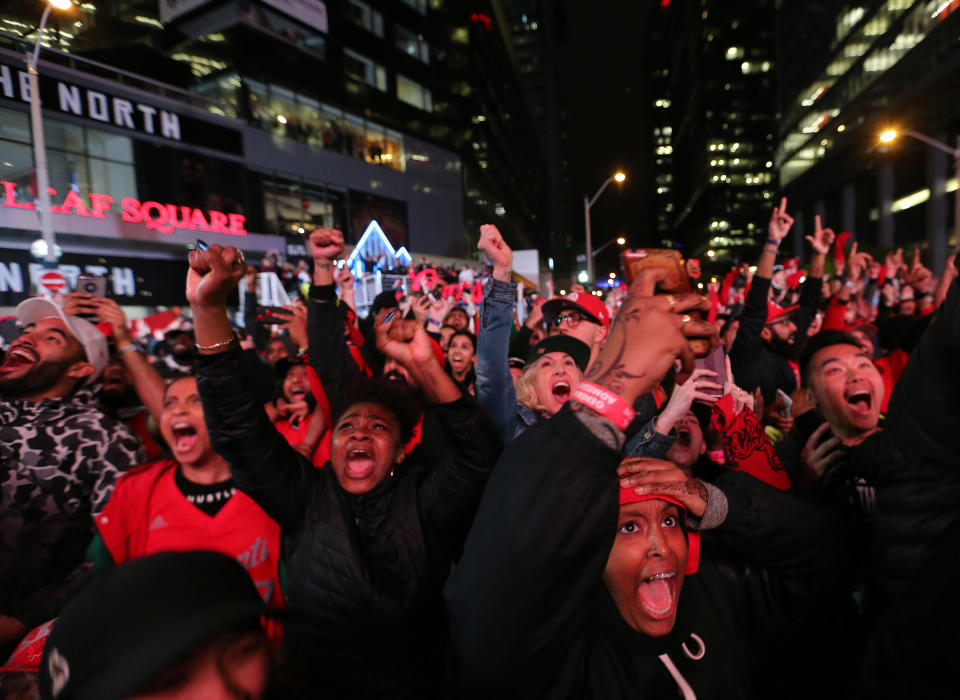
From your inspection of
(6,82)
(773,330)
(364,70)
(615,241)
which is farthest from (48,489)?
(615,241)

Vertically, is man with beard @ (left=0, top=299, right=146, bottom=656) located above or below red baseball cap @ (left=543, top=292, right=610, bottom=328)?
below

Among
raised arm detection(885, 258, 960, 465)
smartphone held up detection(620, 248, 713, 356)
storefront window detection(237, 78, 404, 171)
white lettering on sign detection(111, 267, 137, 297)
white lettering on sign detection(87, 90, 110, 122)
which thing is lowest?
raised arm detection(885, 258, 960, 465)

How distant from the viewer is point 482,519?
37.5 inches

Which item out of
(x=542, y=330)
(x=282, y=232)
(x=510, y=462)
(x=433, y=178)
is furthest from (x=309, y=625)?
(x=433, y=178)

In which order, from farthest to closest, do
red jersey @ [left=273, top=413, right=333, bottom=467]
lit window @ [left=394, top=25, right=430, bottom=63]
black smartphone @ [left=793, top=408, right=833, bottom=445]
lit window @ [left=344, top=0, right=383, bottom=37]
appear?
1. lit window @ [left=394, top=25, right=430, bottom=63]
2. lit window @ [left=344, top=0, right=383, bottom=37]
3. red jersey @ [left=273, top=413, right=333, bottom=467]
4. black smartphone @ [left=793, top=408, right=833, bottom=445]

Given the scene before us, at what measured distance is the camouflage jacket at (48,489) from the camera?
97.3 inches

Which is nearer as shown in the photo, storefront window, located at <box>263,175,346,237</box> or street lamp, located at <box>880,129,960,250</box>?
street lamp, located at <box>880,129,960,250</box>

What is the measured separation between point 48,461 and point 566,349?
113 inches

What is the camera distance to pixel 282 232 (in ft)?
82.1

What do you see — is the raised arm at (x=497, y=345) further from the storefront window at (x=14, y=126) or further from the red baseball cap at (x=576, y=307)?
the storefront window at (x=14, y=126)

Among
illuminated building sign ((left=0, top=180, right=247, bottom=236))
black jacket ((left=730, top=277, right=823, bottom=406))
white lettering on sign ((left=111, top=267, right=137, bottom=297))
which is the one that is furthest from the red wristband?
white lettering on sign ((left=111, top=267, right=137, bottom=297))

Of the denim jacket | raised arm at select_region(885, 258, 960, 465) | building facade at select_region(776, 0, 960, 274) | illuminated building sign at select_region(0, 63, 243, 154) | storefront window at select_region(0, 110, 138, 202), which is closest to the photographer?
raised arm at select_region(885, 258, 960, 465)

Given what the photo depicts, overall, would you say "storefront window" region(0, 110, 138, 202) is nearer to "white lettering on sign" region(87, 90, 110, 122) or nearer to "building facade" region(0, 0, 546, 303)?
"building facade" region(0, 0, 546, 303)

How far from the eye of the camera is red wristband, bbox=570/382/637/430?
36.4 inches
